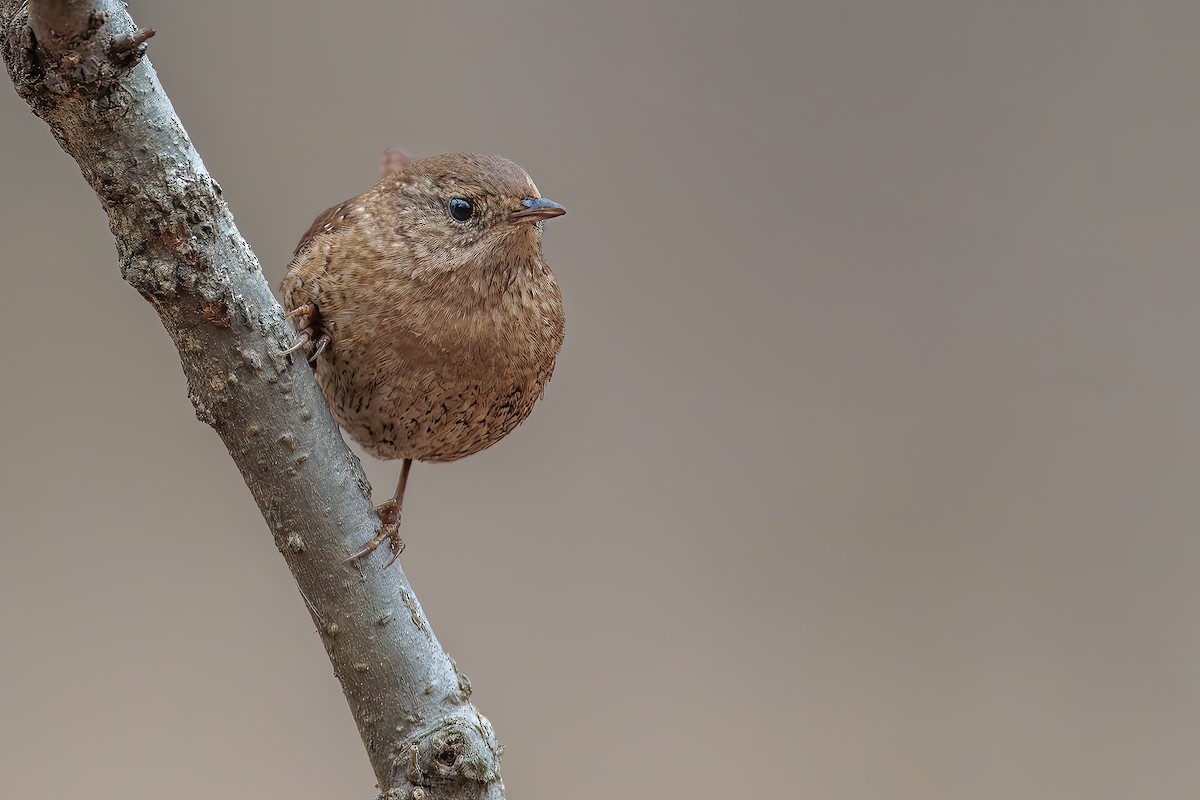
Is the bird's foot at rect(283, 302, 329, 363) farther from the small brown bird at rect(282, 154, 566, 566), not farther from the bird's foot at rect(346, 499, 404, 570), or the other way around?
the bird's foot at rect(346, 499, 404, 570)

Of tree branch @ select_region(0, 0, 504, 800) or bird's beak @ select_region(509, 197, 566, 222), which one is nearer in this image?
tree branch @ select_region(0, 0, 504, 800)

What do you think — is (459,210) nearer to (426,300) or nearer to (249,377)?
(426,300)

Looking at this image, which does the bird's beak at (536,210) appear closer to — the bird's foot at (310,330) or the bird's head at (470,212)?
the bird's head at (470,212)

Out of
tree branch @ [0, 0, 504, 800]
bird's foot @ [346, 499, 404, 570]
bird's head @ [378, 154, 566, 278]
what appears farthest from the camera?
bird's head @ [378, 154, 566, 278]

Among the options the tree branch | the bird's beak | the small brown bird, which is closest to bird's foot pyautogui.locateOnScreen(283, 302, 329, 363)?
the small brown bird

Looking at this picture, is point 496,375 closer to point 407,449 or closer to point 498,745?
point 407,449

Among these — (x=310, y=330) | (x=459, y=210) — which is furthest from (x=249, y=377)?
(x=459, y=210)

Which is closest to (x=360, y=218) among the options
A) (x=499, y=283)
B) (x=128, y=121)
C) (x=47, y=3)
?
(x=499, y=283)
